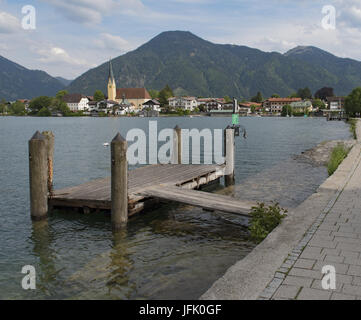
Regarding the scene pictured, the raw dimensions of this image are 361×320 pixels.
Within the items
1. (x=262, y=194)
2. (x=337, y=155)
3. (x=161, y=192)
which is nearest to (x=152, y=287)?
(x=161, y=192)

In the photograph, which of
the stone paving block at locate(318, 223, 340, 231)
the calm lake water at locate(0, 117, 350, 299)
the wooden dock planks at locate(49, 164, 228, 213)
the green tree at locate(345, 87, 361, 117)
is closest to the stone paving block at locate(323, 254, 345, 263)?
the stone paving block at locate(318, 223, 340, 231)

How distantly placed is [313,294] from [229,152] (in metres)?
14.1

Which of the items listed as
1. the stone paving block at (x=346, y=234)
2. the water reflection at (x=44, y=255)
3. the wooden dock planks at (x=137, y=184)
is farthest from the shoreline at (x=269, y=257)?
the wooden dock planks at (x=137, y=184)

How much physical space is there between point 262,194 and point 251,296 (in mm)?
12262

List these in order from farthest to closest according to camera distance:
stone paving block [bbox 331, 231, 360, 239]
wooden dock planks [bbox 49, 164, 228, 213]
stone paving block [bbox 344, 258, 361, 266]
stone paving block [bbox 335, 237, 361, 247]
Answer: wooden dock planks [bbox 49, 164, 228, 213]
stone paving block [bbox 331, 231, 360, 239]
stone paving block [bbox 335, 237, 361, 247]
stone paving block [bbox 344, 258, 361, 266]

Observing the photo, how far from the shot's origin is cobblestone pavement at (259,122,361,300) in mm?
5340

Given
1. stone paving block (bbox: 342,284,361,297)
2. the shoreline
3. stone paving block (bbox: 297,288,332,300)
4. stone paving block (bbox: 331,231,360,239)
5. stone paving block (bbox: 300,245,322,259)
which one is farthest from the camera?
stone paving block (bbox: 331,231,360,239)

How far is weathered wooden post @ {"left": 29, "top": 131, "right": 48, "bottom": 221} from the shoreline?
712cm

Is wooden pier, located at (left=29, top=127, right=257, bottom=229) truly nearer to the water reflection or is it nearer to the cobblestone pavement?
the water reflection

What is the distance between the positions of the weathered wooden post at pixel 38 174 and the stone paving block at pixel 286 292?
8.45 meters

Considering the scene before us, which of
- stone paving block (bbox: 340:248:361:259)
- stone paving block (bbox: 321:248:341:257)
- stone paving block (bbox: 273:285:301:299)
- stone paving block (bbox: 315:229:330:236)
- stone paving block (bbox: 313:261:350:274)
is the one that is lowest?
stone paving block (bbox: 273:285:301:299)

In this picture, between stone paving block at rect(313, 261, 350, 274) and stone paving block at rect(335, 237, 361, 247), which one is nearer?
stone paving block at rect(313, 261, 350, 274)

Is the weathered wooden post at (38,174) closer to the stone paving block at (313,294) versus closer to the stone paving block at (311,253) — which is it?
the stone paving block at (311,253)

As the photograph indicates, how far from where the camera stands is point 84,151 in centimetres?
3756
